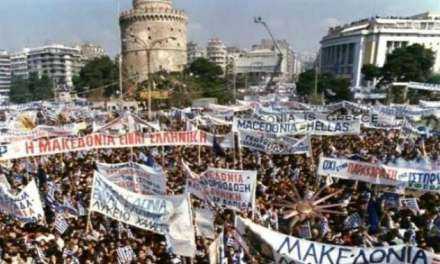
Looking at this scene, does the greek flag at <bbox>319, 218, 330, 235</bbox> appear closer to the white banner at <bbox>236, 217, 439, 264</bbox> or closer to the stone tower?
the white banner at <bbox>236, 217, 439, 264</bbox>

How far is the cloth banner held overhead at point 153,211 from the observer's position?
854cm

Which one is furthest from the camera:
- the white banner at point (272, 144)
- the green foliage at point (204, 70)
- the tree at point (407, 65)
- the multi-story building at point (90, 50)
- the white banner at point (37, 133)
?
the multi-story building at point (90, 50)

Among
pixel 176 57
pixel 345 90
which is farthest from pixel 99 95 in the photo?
pixel 345 90

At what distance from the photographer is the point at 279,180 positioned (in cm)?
1458

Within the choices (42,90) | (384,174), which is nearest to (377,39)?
(42,90)

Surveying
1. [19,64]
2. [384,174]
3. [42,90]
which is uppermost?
[384,174]

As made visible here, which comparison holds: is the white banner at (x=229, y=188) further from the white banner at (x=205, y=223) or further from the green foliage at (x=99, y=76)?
the green foliage at (x=99, y=76)

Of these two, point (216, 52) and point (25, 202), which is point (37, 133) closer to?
point (25, 202)

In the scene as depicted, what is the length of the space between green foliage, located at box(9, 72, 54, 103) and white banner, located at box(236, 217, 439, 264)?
103397 millimetres

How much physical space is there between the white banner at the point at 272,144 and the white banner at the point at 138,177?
4.72 metres

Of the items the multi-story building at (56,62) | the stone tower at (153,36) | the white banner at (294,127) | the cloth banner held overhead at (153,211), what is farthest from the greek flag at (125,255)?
the multi-story building at (56,62)

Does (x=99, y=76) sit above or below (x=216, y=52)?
below

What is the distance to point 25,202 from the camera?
1031 cm

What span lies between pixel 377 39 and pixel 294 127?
323 feet
